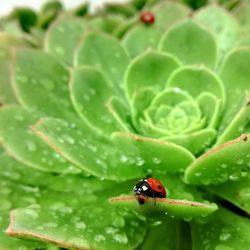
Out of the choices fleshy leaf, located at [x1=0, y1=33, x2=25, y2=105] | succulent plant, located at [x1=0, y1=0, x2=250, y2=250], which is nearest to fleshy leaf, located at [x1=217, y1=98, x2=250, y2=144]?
succulent plant, located at [x1=0, y1=0, x2=250, y2=250]

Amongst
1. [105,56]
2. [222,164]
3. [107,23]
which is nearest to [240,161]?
[222,164]

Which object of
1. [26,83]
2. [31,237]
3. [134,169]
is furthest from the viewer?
[26,83]

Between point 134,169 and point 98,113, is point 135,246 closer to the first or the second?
point 134,169

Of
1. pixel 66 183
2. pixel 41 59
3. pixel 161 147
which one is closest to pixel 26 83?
pixel 41 59

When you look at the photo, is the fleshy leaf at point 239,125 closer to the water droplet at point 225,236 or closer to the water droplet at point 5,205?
the water droplet at point 225,236

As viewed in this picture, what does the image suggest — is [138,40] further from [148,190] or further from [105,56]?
[148,190]

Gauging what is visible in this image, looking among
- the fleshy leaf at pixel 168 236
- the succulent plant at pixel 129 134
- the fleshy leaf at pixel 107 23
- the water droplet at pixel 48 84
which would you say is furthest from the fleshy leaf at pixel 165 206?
the fleshy leaf at pixel 107 23
